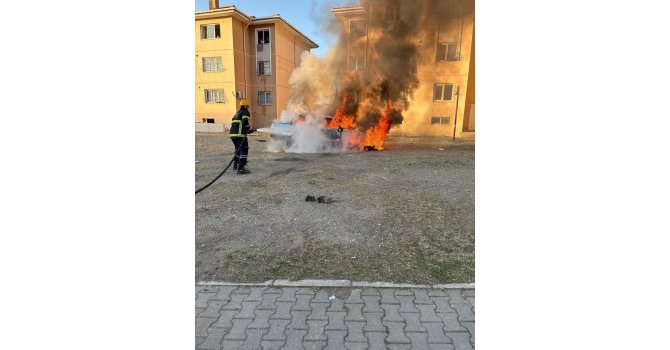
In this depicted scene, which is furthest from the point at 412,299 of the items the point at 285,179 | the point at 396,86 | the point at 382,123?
the point at 382,123

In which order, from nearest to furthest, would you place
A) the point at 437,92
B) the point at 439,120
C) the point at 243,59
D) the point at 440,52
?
the point at 243,59
the point at 440,52
the point at 437,92
the point at 439,120

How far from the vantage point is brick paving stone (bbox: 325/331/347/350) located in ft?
4.41

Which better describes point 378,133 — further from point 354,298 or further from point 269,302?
point 269,302

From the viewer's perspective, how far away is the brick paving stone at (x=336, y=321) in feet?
4.79

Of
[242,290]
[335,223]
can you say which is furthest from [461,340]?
[335,223]

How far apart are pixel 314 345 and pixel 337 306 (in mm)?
303

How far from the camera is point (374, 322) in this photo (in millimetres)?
1497

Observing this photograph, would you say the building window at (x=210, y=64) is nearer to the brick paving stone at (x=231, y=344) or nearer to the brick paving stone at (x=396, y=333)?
the brick paving stone at (x=231, y=344)

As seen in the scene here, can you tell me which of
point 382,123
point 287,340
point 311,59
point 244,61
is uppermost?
point 311,59

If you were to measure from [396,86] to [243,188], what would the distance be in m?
4.64

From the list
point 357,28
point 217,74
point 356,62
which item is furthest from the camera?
point 356,62

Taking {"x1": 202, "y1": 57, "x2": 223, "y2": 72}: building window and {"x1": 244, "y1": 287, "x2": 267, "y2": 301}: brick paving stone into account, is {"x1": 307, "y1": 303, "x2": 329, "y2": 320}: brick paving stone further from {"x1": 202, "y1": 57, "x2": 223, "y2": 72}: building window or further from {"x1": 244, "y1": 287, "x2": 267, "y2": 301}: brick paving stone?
{"x1": 202, "y1": 57, "x2": 223, "y2": 72}: building window
